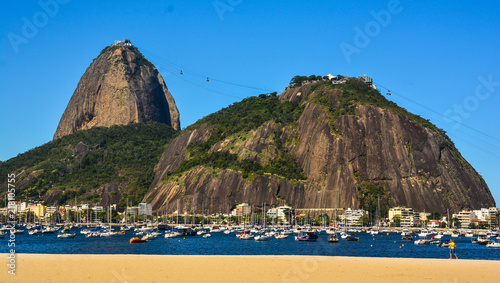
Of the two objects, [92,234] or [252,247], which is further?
[92,234]

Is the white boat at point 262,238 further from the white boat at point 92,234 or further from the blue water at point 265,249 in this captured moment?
the white boat at point 92,234

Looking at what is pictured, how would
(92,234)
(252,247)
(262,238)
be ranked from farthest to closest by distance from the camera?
(92,234) < (262,238) < (252,247)

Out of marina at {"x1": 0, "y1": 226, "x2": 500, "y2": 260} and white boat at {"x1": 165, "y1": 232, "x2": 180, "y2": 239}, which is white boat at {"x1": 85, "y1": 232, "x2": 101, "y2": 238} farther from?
white boat at {"x1": 165, "y1": 232, "x2": 180, "y2": 239}

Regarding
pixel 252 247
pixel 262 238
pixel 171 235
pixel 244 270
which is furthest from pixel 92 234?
pixel 244 270

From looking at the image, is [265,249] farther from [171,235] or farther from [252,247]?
[171,235]

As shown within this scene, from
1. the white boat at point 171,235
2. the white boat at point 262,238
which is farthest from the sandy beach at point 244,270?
the white boat at point 171,235

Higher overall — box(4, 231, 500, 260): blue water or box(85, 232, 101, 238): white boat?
box(4, 231, 500, 260): blue water

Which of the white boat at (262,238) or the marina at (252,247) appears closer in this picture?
the marina at (252,247)

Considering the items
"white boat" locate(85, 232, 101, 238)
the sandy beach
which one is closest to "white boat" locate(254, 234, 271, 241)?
"white boat" locate(85, 232, 101, 238)

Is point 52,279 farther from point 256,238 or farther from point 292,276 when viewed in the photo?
point 256,238
